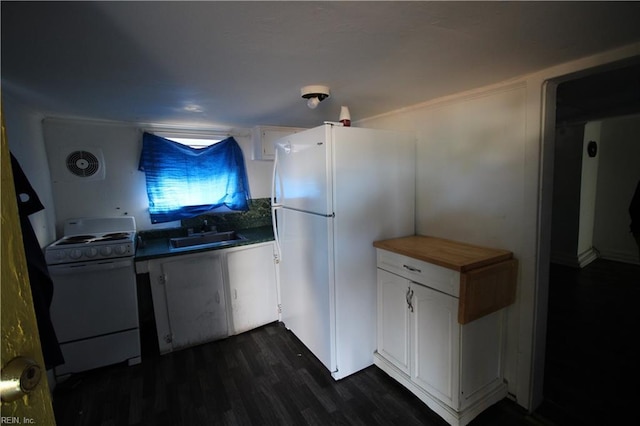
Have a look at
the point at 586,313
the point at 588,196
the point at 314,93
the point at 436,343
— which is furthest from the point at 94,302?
the point at 588,196

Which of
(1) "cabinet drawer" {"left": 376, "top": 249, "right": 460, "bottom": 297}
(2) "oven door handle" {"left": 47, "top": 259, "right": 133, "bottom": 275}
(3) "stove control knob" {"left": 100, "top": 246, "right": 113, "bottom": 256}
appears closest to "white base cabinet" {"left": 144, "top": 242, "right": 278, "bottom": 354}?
(2) "oven door handle" {"left": 47, "top": 259, "right": 133, "bottom": 275}

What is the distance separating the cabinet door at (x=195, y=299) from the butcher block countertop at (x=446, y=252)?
4.87 ft

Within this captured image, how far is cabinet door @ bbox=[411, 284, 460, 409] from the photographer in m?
1.63

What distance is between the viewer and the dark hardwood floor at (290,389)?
5.70ft

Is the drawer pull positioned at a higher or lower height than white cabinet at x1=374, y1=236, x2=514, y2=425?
higher

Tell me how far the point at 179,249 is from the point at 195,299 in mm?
462

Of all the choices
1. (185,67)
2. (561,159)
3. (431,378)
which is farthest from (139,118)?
(561,159)

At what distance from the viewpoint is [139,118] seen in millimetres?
2545

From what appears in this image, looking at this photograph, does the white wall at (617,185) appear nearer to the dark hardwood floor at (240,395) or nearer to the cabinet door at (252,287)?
the dark hardwood floor at (240,395)

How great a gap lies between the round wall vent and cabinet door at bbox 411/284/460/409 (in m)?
2.95

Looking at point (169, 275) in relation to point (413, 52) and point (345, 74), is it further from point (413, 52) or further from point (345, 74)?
point (413, 52)

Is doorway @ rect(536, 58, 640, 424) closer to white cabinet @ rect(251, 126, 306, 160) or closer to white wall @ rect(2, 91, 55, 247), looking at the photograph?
white cabinet @ rect(251, 126, 306, 160)

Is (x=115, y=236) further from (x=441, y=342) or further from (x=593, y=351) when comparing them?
(x=593, y=351)

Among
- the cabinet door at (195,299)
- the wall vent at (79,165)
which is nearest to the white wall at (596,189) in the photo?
the cabinet door at (195,299)
